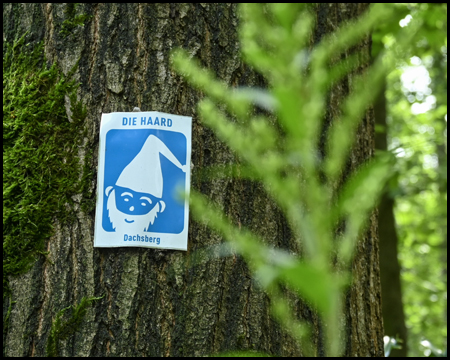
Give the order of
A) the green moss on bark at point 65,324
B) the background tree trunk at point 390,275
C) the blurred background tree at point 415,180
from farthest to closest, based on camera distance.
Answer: the background tree trunk at point 390,275 → the blurred background tree at point 415,180 → the green moss on bark at point 65,324

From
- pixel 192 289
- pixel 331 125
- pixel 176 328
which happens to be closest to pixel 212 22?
pixel 331 125

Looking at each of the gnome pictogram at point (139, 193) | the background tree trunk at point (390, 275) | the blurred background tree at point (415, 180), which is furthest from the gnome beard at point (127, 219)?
the background tree trunk at point (390, 275)

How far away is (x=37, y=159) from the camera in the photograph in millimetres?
1523

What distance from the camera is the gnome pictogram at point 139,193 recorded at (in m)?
1.47

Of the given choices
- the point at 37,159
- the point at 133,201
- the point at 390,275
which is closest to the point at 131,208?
the point at 133,201

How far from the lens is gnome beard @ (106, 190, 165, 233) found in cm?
146

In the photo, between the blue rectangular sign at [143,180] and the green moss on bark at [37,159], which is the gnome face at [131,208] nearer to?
the blue rectangular sign at [143,180]

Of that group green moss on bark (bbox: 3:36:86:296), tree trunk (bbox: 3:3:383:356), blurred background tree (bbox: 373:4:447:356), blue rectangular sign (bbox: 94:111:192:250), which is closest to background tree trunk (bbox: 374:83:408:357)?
blurred background tree (bbox: 373:4:447:356)

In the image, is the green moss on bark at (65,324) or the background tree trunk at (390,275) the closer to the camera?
the green moss on bark at (65,324)

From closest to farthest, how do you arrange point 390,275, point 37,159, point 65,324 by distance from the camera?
1. point 65,324
2. point 37,159
3. point 390,275

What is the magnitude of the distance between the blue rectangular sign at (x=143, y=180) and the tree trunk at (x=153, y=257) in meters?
0.03

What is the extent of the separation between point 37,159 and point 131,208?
0.34 meters

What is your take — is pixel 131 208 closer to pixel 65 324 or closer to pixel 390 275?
pixel 65 324

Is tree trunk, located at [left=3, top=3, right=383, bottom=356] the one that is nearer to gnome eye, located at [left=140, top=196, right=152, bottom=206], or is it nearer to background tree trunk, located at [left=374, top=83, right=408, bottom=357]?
gnome eye, located at [left=140, top=196, right=152, bottom=206]
